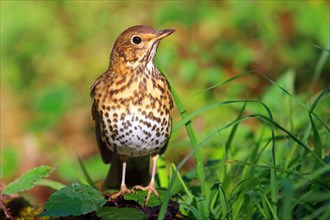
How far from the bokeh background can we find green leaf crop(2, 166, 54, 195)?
4.75ft

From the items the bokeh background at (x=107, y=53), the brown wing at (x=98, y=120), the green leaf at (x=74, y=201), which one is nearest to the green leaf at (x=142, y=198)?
the green leaf at (x=74, y=201)

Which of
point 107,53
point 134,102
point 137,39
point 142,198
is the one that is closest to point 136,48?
point 137,39

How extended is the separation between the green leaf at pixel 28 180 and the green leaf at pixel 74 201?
27 cm

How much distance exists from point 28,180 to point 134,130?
1.46 ft

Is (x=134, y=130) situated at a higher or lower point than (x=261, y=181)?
higher

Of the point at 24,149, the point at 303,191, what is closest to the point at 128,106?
the point at 303,191

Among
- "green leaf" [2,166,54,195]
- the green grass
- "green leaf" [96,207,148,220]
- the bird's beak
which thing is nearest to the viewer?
the green grass

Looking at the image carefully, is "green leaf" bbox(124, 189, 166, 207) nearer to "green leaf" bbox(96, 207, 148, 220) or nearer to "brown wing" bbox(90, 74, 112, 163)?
"green leaf" bbox(96, 207, 148, 220)

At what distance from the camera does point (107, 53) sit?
6.10m

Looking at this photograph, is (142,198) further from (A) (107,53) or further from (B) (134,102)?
(A) (107,53)

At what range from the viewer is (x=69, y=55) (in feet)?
20.4

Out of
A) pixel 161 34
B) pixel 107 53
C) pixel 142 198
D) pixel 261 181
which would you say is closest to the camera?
pixel 142 198

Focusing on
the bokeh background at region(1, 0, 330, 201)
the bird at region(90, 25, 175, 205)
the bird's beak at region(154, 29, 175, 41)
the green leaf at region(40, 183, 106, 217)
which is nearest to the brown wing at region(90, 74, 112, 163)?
the bird at region(90, 25, 175, 205)

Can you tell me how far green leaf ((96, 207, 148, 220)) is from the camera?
98.2 inches
